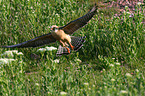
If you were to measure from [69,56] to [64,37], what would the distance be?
1005 millimetres

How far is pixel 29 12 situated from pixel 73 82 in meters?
2.97

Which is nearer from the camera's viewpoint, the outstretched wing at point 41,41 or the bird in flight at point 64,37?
the bird in flight at point 64,37

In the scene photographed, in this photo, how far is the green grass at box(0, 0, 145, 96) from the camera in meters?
4.21

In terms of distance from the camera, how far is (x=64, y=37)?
16.1 feet

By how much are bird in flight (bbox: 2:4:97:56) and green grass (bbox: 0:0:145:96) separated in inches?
11.8

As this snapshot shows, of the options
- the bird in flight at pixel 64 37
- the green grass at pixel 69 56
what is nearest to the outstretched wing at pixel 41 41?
the bird in flight at pixel 64 37

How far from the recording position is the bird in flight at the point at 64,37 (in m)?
4.56

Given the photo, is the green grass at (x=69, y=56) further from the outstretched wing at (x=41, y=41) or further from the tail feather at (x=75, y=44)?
the outstretched wing at (x=41, y=41)

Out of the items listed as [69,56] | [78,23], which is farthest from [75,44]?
[78,23]

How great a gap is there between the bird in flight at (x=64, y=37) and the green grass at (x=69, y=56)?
30 centimetres

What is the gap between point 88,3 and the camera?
8.09 metres

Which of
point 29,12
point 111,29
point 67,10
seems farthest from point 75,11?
point 111,29

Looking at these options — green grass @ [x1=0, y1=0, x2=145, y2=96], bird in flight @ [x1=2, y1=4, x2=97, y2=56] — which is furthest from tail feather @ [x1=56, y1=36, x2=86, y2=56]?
green grass @ [x1=0, y1=0, x2=145, y2=96]

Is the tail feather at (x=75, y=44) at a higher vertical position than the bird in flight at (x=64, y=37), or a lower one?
lower
